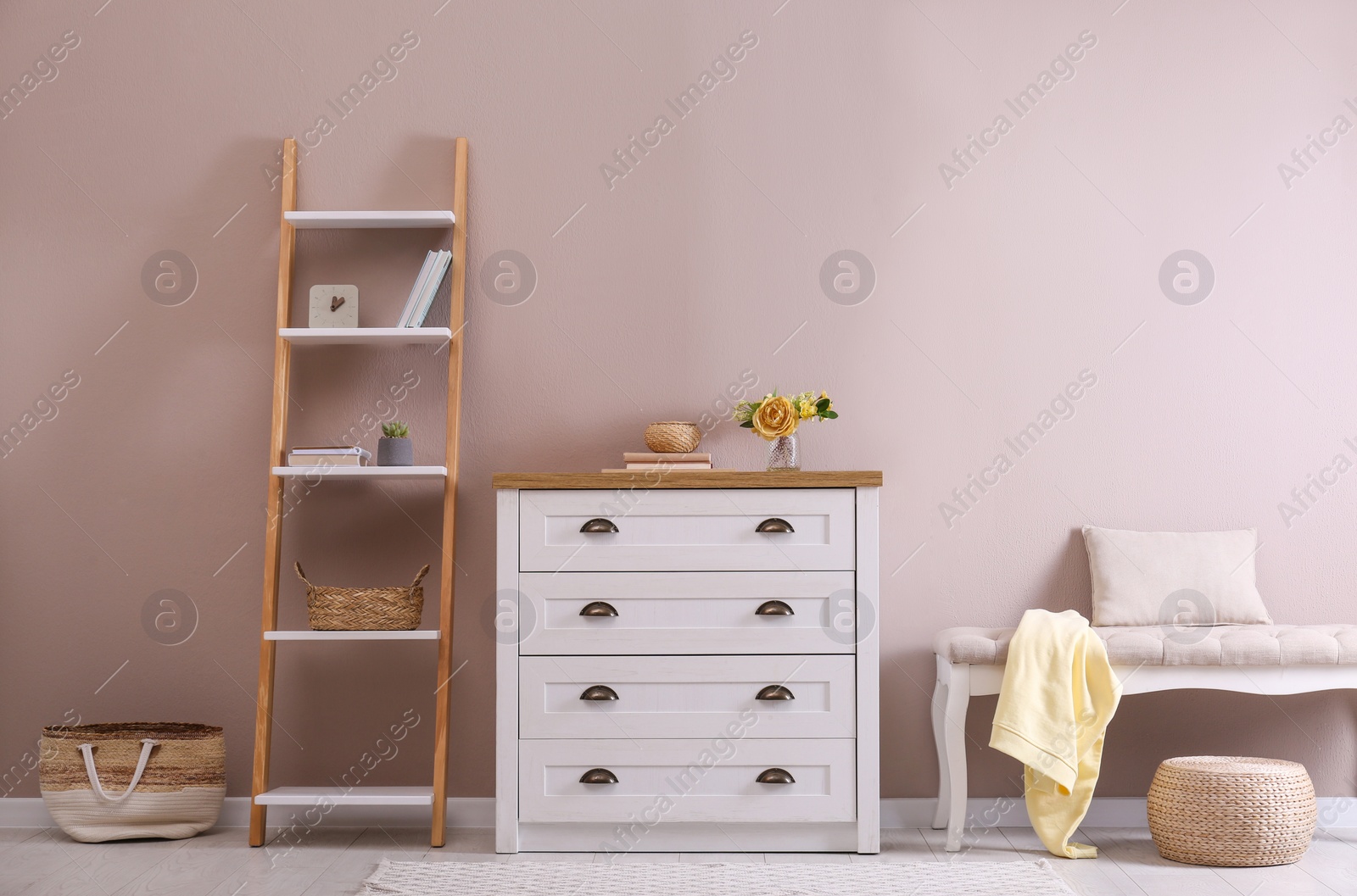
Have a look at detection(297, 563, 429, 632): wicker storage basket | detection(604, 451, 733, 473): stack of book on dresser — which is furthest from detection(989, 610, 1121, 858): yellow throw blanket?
detection(297, 563, 429, 632): wicker storage basket

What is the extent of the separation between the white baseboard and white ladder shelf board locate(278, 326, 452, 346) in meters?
1.23

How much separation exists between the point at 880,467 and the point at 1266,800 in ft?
3.89

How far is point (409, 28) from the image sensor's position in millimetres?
2861

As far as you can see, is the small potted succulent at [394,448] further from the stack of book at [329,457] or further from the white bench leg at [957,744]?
the white bench leg at [957,744]

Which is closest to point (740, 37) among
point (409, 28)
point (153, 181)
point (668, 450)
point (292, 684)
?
point (409, 28)

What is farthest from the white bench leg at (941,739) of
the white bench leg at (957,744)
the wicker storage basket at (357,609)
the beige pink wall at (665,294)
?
the wicker storage basket at (357,609)

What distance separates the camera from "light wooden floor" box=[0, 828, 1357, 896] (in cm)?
220

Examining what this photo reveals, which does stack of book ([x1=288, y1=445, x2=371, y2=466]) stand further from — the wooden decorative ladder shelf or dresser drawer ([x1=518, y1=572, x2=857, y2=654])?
dresser drawer ([x1=518, y1=572, x2=857, y2=654])

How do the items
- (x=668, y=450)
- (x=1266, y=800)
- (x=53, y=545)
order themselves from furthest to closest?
(x=53, y=545), (x=668, y=450), (x=1266, y=800)

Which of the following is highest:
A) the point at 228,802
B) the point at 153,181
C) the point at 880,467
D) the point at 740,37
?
the point at 740,37

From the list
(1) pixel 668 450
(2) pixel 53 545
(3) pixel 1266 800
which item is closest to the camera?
(3) pixel 1266 800

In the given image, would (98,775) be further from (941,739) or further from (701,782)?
(941,739)

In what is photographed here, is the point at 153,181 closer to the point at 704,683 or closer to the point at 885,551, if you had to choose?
the point at 704,683

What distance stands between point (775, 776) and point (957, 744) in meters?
0.46
